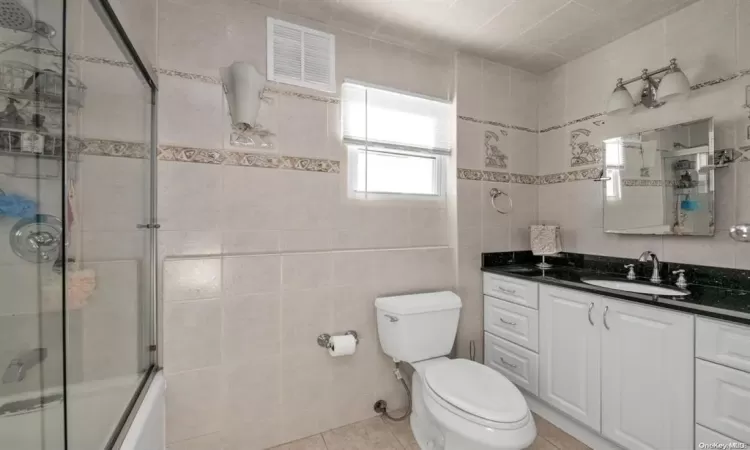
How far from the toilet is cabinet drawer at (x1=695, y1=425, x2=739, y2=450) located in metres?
0.59

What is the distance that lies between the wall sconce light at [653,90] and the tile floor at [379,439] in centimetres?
180

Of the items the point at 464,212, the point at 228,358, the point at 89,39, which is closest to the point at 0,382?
the point at 228,358

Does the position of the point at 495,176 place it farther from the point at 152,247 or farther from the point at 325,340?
the point at 152,247

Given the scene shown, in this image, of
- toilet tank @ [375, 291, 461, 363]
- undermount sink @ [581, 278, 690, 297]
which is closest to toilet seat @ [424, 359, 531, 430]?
toilet tank @ [375, 291, 461, 363]

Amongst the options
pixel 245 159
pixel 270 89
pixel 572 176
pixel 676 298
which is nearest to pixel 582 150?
pixel 572 176

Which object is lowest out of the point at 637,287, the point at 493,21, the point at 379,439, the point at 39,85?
the point at 379,439

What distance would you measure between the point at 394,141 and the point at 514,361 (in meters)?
1.50

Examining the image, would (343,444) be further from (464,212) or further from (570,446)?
(464,212)

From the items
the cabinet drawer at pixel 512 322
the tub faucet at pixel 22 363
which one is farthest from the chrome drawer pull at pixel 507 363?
the tub faucet at pixel 22 363

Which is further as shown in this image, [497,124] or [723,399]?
[497,124]

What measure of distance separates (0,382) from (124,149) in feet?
2.92

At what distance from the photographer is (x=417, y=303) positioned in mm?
1690

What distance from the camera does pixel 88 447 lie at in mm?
1003

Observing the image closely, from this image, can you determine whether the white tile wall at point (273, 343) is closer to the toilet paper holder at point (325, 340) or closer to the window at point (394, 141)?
the toilet paper holder at point (325, 340)
